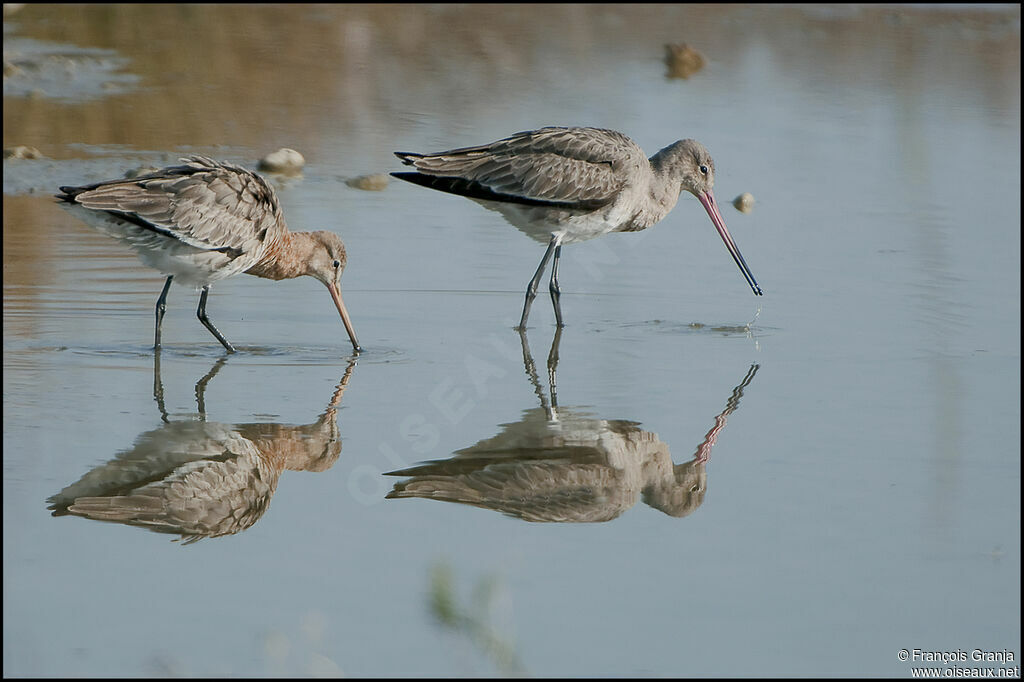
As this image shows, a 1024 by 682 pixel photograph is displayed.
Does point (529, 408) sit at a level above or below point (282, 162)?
above

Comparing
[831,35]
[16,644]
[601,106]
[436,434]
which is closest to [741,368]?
[436,434]

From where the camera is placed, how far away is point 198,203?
24.0ft

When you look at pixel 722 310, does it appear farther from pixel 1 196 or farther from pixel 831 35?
pixel 831 35

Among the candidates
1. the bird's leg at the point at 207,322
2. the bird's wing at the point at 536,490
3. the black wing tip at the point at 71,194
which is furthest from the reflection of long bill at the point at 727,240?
the black wing tip at the point at 71,194

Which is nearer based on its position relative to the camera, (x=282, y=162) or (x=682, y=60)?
(x=282, y=162)

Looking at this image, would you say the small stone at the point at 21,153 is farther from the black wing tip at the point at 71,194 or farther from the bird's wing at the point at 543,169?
the black wing tip at the point at 71,194

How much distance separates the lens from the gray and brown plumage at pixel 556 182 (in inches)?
340

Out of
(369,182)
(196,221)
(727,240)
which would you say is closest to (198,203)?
(196,221)

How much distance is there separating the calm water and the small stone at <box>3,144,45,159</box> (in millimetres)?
104

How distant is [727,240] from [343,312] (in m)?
2.72

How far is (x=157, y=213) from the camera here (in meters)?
7.14

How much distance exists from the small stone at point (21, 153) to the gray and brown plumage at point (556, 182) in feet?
13.4

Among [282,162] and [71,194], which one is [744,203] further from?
[71,194]

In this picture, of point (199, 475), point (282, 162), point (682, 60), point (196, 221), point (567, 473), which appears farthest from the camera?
point (682, 60)
